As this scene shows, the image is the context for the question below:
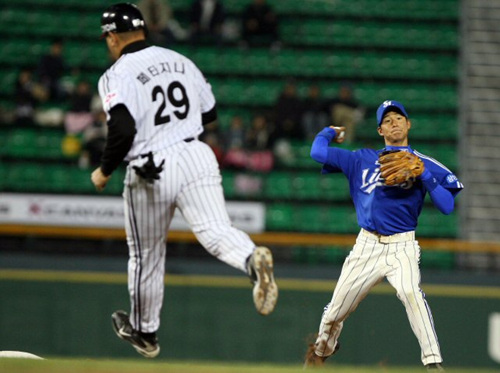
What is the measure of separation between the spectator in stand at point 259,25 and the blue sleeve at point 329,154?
26.9 ft

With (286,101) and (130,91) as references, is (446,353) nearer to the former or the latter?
(286,101)

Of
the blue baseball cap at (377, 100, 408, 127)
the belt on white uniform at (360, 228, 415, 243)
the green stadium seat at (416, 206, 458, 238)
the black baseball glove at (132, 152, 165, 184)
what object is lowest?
the green stadium seat at (416, 206, 458, 238)

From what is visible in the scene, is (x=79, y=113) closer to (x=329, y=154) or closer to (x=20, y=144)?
(x=20, y=144)

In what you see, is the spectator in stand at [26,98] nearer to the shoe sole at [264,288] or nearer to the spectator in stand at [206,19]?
the spectator in stand at [206,19]

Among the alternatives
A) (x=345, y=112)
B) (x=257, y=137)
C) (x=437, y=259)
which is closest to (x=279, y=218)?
(x=257, y=137)

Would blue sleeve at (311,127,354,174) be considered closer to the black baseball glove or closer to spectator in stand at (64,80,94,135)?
the black baseball glove

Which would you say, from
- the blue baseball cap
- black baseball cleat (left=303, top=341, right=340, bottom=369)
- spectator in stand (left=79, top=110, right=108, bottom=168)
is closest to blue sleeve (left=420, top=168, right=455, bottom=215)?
the blue baseball cap

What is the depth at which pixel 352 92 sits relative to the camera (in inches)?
523

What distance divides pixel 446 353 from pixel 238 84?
521 centimetres

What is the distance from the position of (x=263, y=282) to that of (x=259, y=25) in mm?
9207

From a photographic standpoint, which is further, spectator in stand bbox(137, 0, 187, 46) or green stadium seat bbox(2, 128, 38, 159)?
spectator in stand bbox(137, 0, 187, 46)

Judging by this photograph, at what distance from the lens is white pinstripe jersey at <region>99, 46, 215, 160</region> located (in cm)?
536

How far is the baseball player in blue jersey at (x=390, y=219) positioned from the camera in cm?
534

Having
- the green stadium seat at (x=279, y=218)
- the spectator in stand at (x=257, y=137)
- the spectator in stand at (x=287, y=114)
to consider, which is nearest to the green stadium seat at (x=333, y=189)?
the green stadium seat at (x=279, y=218)
